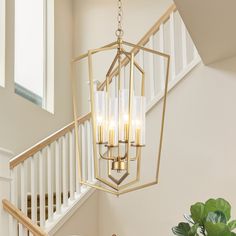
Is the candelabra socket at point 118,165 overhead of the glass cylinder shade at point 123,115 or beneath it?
beneath

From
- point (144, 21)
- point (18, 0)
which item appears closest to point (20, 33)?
point (18, 0)

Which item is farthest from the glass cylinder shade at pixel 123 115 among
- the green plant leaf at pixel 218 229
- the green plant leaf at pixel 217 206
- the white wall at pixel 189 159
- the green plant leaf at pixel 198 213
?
the white wall at pixel 189 159

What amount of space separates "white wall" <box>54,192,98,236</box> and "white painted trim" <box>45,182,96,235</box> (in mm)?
52

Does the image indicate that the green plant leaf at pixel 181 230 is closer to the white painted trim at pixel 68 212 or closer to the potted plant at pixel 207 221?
the potted plant at pixel 207 221

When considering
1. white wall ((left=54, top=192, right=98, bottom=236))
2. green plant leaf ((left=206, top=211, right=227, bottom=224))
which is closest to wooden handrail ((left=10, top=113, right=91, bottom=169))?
white wall ((left=54, top=192, right=98, bottom=236))

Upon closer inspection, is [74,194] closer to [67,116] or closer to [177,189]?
[177,189]

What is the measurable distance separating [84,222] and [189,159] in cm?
136

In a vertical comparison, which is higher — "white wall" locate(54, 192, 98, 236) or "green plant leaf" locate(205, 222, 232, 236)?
"white wall" locate(54, 192, 98, 236)

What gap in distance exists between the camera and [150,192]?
18.2ft

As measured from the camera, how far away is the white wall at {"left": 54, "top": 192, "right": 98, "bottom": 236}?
5.08m

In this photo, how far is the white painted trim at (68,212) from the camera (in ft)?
15.7

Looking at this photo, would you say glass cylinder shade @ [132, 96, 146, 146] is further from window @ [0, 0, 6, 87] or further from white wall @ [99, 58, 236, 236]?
window @ [0, 0, 6, 87]

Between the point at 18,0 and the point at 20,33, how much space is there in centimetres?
48

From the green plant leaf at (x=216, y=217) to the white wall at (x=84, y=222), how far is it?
2.36 metres
